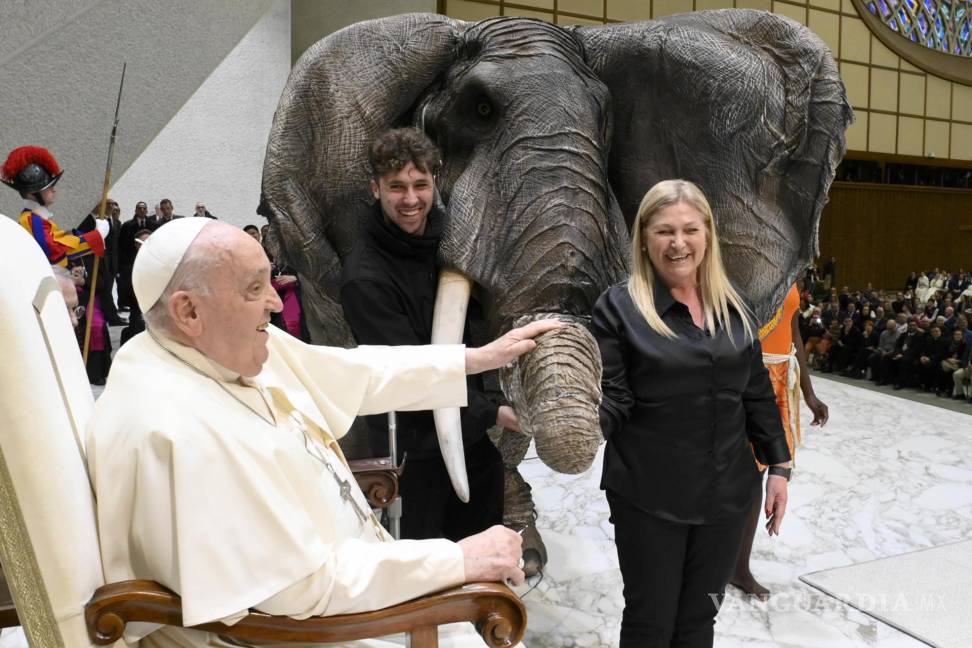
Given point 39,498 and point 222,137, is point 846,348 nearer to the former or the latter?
point 222,137

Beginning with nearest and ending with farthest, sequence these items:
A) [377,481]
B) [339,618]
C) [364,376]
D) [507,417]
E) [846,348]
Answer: [339,618], [364,376], [377,481], [507,417], [846,348]

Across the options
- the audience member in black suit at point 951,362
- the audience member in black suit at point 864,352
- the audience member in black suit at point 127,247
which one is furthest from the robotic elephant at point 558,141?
the audience member in black suit at point 864,352

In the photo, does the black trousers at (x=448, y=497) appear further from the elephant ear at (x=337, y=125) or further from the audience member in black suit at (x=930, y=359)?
the audience member in black suit at (x=930, y=359)

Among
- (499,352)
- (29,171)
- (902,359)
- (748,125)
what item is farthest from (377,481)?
(902,359)

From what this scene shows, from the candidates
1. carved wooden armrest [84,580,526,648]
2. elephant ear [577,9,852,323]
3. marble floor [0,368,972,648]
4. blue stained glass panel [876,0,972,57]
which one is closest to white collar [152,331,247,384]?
carved wooden armrest [84,580,526,648]

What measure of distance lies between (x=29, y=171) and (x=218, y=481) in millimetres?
3450

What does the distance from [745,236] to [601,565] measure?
158 centimetres

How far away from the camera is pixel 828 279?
18.8 metres

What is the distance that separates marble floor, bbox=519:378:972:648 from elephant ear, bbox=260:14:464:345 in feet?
4.88

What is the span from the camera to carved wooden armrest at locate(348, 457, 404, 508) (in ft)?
6.75

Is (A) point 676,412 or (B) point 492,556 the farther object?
(A) point 676,412

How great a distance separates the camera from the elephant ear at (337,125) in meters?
2.68

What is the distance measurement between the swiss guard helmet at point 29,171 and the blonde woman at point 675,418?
327cm

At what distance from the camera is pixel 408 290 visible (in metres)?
2.27
